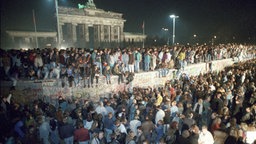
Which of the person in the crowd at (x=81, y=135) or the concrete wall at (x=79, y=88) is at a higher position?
the concrete wall at (x=79, y=88)

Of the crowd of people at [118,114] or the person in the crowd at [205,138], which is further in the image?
the crowd of people at [118,114]

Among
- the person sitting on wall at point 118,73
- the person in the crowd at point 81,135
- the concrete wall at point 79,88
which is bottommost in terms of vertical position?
the person in the crowd at point 81,135

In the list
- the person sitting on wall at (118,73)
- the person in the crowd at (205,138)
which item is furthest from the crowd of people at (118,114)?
the person sitting on wall at (118,73)

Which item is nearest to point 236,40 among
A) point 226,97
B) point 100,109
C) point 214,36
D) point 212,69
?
point 214,36

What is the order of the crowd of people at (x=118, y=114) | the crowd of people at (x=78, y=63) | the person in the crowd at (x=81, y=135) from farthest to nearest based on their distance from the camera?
the crowd of people at (x=78, y=63) < the person in the crowd at (x=81, y=135) < the crowd of people at (x=118, y=114)

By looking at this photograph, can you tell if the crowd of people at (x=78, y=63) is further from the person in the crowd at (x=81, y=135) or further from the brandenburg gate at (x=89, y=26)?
the brandenburg gate at (x=89, y=26)

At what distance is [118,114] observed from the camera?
10.1 meters

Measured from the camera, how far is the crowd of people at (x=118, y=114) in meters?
7.74

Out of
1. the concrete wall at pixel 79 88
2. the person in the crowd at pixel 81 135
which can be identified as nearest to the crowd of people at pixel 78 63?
the concrete wall at pixel 79 88

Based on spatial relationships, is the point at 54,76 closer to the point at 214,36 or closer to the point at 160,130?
the point at 160,130

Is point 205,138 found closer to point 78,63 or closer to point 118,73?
point 118,73

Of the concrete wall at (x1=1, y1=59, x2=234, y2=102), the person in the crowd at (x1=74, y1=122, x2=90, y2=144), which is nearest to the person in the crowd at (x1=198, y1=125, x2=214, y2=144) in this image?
the person in the crowd at (x1=74, y1=122, x2=90, y2=144)

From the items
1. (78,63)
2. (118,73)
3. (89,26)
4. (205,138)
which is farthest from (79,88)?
(89,26)

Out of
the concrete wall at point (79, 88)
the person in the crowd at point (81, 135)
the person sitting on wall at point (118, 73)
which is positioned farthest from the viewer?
the person sitting on wall at point (118, 73)
